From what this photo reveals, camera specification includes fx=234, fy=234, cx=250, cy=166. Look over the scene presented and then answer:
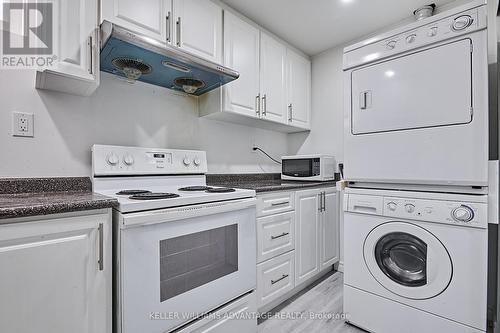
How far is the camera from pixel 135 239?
1012 millimetres

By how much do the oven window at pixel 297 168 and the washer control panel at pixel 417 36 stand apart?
40.6 inches

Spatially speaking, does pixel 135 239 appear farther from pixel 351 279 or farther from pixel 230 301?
pixel 351 279

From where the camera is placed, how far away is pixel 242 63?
79.4 inches

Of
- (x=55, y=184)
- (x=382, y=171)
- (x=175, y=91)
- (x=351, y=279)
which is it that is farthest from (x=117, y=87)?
(x=351, y=279)

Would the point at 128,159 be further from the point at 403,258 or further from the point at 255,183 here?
the point at 403,258

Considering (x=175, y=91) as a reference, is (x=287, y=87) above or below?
above

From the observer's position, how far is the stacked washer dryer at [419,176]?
3.88ft

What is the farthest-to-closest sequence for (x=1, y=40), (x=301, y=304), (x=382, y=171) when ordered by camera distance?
(x=301, y=304)
(x=382, y=171)
(x=1, y=40)

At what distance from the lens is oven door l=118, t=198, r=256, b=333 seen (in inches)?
39.5

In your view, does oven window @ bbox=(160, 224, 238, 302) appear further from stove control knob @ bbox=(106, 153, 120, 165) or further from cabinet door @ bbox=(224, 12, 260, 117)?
cabinet door @ bbox=(224, 12, 260, 117)

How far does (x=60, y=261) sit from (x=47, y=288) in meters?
0.10

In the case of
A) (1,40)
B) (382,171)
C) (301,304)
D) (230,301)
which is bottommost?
Answer: (301,304)

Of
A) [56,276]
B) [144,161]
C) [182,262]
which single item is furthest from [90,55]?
[182,262]
